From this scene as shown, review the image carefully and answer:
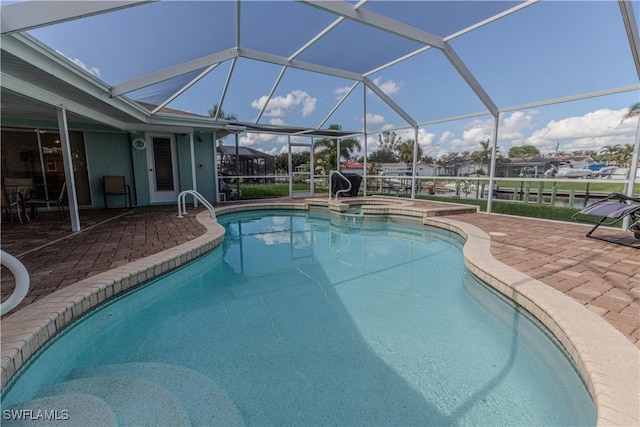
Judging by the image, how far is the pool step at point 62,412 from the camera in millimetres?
1660

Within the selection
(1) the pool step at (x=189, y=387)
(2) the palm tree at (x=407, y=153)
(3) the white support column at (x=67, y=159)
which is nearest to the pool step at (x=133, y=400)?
(1) the pool step at (x=189, y=387)

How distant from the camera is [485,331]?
8.81 ft

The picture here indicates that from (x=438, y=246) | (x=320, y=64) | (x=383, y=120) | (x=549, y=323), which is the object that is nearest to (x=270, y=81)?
(x=320, y=64)

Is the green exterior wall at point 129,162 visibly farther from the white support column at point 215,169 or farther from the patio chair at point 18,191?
the patio chair at point 18,191

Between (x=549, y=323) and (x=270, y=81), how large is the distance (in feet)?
26.2

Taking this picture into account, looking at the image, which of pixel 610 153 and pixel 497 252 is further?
pixel 610 153

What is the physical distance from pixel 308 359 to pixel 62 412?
152cm

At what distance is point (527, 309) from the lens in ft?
8.89

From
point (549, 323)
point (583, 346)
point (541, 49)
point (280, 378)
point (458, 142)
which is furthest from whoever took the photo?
point (458, 142)

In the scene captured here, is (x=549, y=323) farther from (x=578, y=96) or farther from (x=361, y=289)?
(x=578, y=96)

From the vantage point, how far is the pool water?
70.1 inches

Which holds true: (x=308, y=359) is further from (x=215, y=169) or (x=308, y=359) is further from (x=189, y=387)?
(x=215, y=169)

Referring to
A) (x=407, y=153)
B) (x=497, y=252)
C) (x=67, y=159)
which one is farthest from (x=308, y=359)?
(x=407, y=153)

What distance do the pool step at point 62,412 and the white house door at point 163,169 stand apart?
8031 mm
